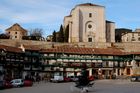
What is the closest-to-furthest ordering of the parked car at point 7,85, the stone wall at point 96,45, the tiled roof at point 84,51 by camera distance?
the parked car at point 7,85, the tiled roof at point 84,51, the stone wall at point 96,45

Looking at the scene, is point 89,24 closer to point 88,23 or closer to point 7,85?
point 88,23

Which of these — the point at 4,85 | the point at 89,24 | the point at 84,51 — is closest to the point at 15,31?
the point at 89,24

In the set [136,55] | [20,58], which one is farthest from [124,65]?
→ [20,58]

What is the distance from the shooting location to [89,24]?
351 feet

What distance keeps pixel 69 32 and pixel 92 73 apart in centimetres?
2430

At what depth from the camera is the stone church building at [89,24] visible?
106 m

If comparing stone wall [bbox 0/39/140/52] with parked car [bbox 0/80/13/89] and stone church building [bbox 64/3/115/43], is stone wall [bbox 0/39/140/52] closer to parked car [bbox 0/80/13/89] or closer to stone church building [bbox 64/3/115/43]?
stone church building [bbox 64/3/115/43]

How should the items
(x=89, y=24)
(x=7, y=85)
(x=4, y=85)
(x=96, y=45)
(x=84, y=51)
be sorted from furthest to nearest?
(x=89, y=24)
(x=96, y=45)
(x=84, y=51)
(x=7, y=85)
(x=4, y=85)

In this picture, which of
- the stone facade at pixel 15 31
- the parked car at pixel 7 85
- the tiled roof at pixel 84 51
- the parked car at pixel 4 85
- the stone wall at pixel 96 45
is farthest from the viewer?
the stone facade at pixel 15 31

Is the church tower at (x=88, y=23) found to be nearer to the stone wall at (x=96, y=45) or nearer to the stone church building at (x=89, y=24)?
the stone church building at (x=89, y=24)

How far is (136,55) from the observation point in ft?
293

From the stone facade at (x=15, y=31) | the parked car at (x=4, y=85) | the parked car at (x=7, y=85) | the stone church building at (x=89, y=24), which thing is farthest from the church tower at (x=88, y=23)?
the parked car at (x=4, y=85)

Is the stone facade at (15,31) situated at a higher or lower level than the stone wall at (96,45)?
higher

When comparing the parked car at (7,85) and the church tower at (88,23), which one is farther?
the church tower at (88,23)
